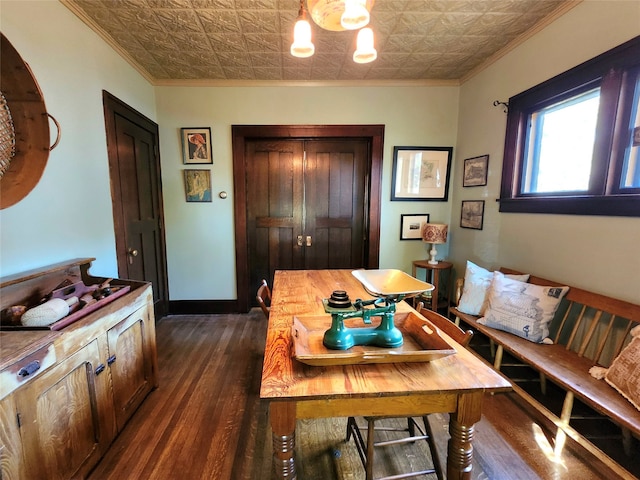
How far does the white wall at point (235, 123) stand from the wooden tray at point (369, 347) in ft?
7.49

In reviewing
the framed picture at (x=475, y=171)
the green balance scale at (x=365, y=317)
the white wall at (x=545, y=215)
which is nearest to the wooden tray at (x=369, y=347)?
the green balance scale at (x=365, y=317)

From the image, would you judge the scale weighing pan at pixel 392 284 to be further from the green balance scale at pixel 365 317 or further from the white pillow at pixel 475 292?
the white pillow at pixel 475 292

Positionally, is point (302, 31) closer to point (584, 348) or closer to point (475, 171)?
point (475, 171)

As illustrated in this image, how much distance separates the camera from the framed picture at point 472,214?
2.84 meters

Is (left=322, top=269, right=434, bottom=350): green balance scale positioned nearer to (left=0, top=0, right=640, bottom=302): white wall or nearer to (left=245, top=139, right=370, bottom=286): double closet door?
(left=0, top=0, right=640, bottom=302): white wall

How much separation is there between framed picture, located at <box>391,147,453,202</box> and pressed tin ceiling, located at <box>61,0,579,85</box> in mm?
823

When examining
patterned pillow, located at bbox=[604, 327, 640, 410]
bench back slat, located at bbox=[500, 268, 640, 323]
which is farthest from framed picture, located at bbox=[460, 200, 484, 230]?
patterned pillow, located at bbox=[604, 327, 640, 410]

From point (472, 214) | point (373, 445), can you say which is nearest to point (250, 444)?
point (373, 445)

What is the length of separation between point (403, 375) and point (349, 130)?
291cm

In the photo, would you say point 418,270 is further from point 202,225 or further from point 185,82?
point 185,82

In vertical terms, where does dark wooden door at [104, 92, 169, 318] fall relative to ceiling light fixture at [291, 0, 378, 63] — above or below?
below

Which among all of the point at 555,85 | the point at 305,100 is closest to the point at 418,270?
the point at 555,85

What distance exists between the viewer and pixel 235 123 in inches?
126

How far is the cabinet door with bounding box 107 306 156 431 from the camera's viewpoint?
157 cm
